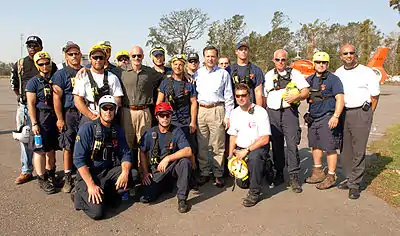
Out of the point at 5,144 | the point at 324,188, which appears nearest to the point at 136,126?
the point at 324,188

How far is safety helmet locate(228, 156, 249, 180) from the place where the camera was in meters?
4.70

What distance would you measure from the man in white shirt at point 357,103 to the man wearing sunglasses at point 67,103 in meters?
4.22

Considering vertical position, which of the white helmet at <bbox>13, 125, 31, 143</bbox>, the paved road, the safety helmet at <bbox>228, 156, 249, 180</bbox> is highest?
the white helmet at <bbox>13, 125, 31, 143</bbox>

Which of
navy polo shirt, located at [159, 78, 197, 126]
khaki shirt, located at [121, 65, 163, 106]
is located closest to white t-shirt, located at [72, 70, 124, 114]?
khaki shirt, located at [121, 65, 163, 106]

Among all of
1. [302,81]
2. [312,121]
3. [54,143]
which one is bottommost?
[54,143]

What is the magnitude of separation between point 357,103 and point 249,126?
176 cm

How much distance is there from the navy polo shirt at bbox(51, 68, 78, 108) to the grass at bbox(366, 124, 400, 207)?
498 cm

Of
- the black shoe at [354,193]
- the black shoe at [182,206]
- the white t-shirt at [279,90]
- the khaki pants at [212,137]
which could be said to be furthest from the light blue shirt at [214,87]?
the black shoe at [354,193]

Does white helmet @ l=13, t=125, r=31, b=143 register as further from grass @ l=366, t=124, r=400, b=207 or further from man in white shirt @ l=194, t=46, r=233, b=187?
grass @ l=366, t=124, r=400, b=207

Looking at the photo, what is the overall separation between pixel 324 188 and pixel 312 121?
43.8 inches

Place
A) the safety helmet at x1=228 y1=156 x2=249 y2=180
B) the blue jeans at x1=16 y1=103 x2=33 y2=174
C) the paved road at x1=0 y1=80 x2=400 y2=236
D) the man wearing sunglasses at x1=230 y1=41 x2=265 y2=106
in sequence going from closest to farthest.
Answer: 1. the paved road at x1=0 y1=80 x2=400 y2=236
2. the safety helmet at x1=228 y1=156 x2=249 y2=180
3. the blue jeans at x1=16 y1=103 x2=33 y2=174
4. the man wearing sunglasses at x1=230 y1=41 x2=265 y2=106

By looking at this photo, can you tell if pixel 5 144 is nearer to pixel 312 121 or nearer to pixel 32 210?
pixel 32 210

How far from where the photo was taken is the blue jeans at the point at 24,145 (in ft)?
17.3

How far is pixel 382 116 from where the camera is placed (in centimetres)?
1338
